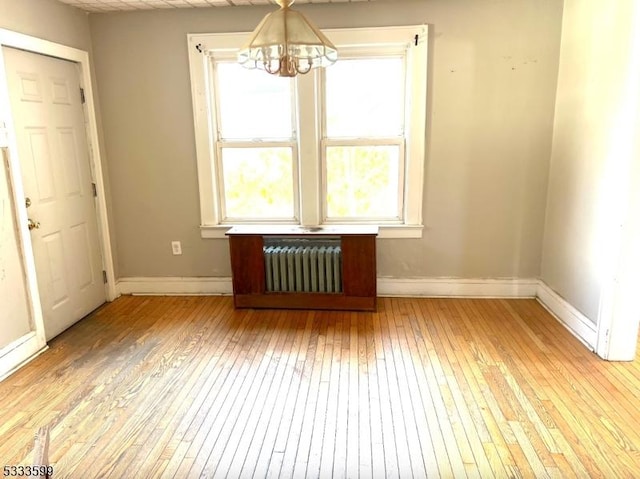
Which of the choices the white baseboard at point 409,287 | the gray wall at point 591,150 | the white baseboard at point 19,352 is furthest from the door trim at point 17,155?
the gray wall at point 591,150

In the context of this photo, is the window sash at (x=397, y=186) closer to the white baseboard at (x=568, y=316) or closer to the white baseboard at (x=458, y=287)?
the white baseboard at (x=458, y=287)

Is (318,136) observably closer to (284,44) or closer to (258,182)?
(258,182)

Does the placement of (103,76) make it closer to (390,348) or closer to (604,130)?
(390,348)

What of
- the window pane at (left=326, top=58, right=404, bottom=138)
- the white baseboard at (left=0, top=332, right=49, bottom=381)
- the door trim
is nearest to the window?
the window pane at (left=326, top=58, right=404, bottom=138)

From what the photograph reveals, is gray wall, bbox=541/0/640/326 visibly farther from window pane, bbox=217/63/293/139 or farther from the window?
window pane, bbox=217/63/293/139

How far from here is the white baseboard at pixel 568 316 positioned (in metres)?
3.01

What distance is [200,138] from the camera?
3.81 m

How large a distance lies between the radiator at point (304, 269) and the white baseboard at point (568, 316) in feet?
5.49

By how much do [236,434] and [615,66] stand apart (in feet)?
9.76

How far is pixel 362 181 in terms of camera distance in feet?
12.8

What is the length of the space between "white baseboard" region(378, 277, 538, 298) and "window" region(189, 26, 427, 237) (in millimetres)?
454

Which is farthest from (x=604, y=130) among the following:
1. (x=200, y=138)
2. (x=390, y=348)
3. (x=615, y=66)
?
(x=200, y=138)

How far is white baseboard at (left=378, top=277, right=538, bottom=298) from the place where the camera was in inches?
153

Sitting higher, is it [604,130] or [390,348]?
[604,130]
